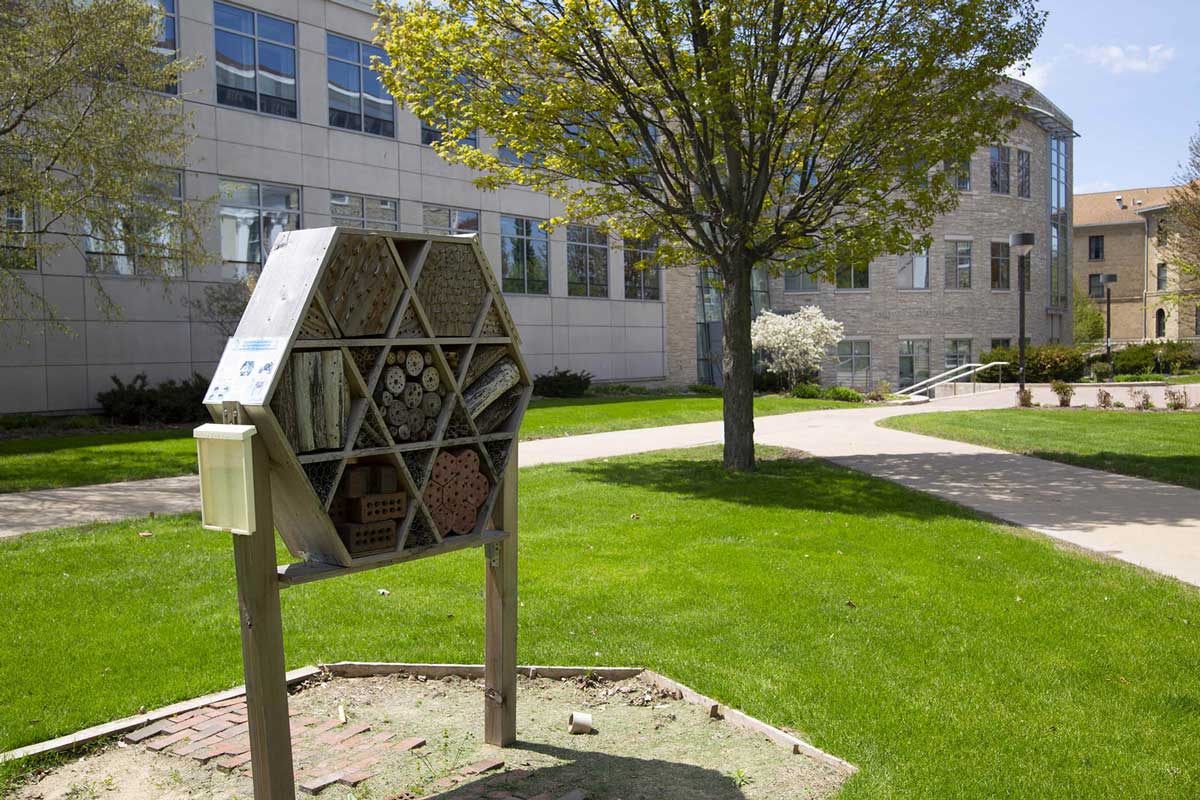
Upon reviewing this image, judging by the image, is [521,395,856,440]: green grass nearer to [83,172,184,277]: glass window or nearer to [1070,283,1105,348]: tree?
[83,172,184,277]: glass window

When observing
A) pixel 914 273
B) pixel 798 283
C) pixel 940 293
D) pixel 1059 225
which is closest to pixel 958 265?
pixel 940 293

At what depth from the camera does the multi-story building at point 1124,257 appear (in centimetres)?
7231

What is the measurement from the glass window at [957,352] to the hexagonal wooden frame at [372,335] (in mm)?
41786

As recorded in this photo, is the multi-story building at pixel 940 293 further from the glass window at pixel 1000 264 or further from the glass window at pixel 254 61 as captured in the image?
the glass window at pixel 254 61

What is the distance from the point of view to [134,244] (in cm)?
1822

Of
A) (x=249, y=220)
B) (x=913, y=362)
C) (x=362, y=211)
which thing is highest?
(x=362, y=211)

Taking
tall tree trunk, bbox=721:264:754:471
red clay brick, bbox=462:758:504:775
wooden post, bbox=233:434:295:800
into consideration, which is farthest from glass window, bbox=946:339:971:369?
wooden post, bbox=233:434:295:800

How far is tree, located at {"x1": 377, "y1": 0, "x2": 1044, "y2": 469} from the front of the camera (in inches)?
503

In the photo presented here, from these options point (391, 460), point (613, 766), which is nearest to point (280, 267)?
point (391, 460)

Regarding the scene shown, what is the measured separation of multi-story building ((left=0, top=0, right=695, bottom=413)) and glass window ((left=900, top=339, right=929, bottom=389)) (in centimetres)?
1725

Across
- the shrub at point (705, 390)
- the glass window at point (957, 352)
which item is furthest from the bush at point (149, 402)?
the glass window at point (957, 352)

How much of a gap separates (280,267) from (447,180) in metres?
26.7

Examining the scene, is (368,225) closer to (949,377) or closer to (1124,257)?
(949,377)

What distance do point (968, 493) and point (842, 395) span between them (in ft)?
66.2
